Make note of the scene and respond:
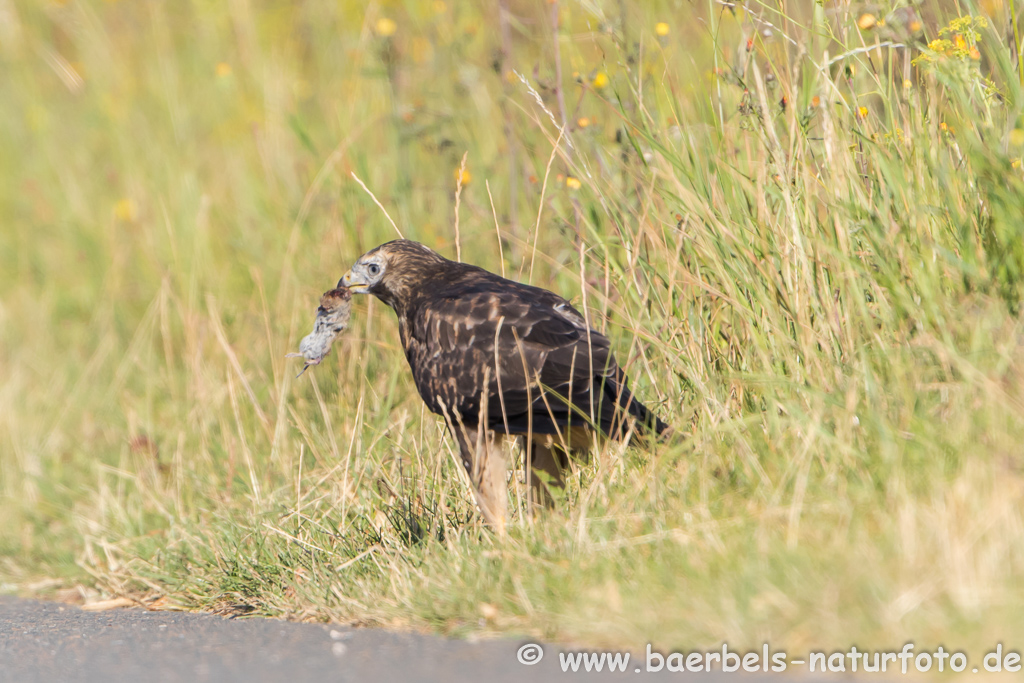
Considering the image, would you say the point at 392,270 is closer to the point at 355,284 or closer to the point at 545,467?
the point at 355,284

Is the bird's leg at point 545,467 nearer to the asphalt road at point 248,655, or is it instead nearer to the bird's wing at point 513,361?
the bird's wing at point 513,361

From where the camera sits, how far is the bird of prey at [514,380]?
3.81 metres

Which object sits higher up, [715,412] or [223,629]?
[715,412]

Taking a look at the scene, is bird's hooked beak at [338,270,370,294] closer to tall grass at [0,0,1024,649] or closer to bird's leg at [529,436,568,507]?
tall grass at [0,0,1024,649]

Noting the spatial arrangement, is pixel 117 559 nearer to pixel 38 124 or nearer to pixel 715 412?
pixel 715 412

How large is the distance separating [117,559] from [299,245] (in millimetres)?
2291

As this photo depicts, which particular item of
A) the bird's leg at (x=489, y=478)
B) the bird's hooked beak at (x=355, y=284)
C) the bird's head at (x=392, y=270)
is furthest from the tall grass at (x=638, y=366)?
the bird's hooked beak at (x=355, y=284)

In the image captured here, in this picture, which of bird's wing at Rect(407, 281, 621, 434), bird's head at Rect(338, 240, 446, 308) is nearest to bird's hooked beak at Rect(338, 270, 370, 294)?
bird's head at Rect(338, 240, 446, 308)

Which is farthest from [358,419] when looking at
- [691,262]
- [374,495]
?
[691,262]

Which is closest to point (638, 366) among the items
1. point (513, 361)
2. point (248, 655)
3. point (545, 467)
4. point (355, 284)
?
point (545, 467)

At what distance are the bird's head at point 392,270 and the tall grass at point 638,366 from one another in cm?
37

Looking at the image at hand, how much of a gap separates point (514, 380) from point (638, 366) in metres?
0.95

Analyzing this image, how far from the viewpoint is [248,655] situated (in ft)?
10.5

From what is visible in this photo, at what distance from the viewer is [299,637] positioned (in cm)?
341
